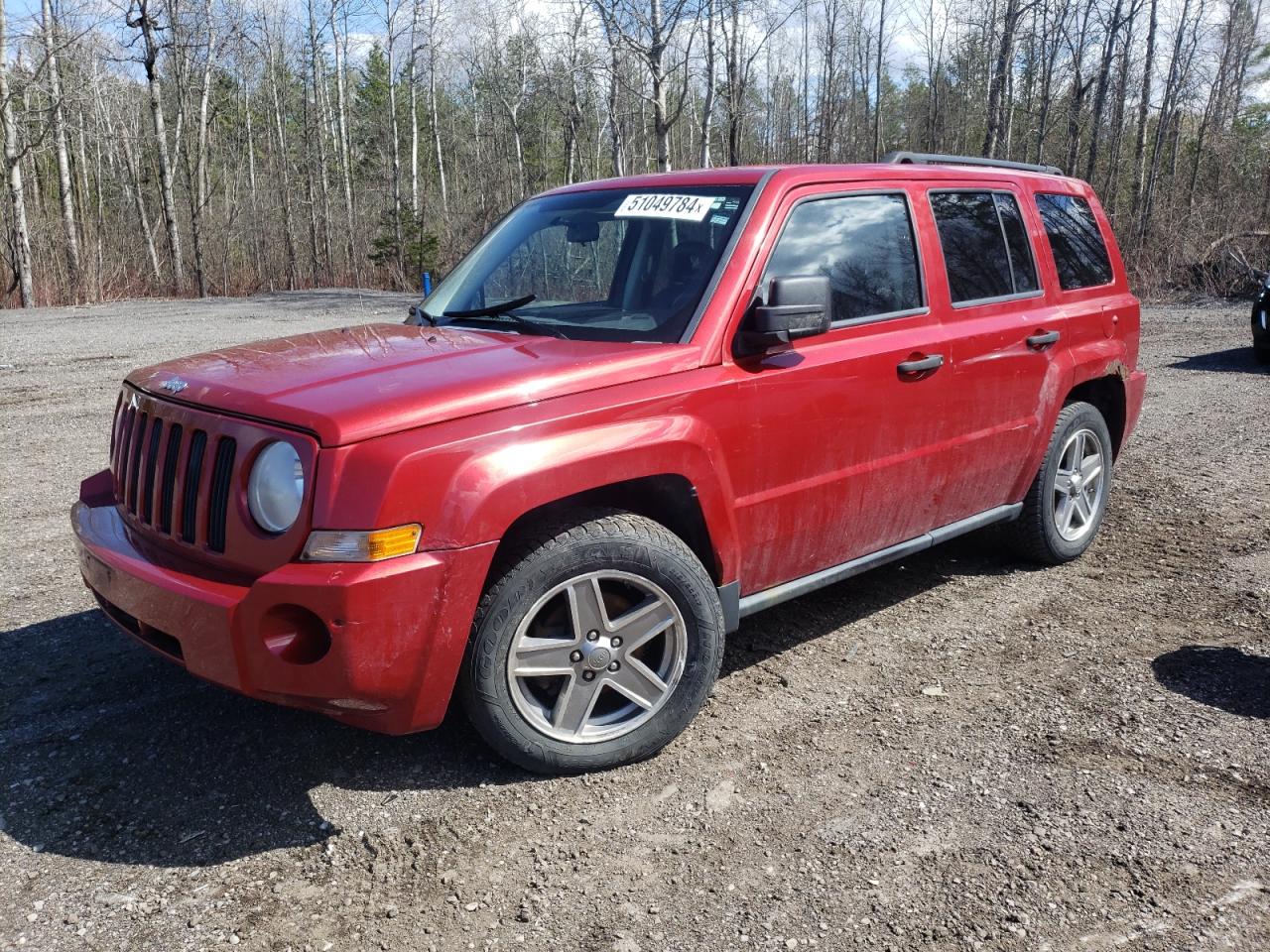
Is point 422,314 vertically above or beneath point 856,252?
beneath

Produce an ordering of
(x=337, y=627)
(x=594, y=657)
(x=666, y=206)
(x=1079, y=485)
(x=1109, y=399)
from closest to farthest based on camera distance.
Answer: (x=337, y=627) < (x=594, y=657) < (x=666, y=206) < (x=1079, y=485) < (x=1109, y=399)

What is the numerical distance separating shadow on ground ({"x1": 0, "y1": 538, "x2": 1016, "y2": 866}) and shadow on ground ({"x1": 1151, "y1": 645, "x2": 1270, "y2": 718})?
1.52 metres

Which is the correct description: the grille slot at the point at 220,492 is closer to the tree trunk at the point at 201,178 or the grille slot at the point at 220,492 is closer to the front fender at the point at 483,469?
the front fender at the point at 483,469

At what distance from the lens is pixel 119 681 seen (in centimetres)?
395

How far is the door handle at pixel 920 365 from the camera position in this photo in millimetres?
3998

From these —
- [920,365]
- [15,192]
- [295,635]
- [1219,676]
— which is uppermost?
[15,192]

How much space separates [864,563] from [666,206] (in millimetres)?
1637

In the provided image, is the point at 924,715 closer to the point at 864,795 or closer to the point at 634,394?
the point at 864,795

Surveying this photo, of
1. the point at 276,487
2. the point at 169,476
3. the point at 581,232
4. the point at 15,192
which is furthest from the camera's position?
the point at 15,192

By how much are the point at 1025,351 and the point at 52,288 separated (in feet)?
87.6

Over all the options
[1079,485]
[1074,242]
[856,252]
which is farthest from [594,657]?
[1074,242]

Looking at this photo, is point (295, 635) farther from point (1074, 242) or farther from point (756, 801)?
point (1074, 242)

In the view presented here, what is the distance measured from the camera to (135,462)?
3.31m

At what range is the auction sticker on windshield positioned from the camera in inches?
150
